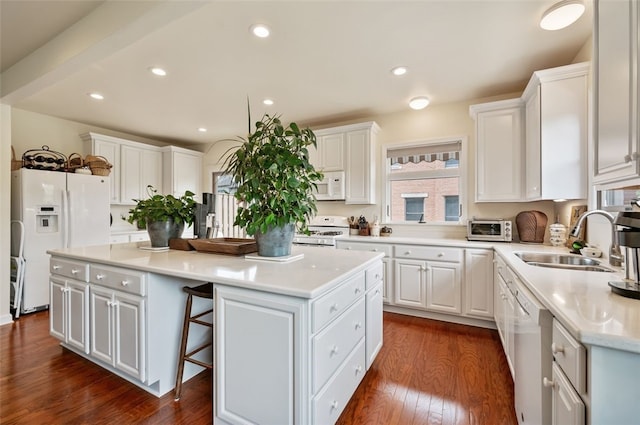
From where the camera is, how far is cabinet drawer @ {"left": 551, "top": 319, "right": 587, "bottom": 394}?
2.81 ft

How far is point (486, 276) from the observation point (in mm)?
2807

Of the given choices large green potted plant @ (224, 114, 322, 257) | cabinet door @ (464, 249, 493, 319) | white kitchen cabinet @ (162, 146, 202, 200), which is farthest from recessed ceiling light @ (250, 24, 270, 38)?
white kitchen cabinet @ (162, 146, 202, 200)

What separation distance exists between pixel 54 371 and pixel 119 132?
408 centimetres

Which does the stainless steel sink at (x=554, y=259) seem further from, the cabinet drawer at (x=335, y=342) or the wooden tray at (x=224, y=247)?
the wooden tray at (x=224, y=247)

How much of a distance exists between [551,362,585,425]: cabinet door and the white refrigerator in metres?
4.67

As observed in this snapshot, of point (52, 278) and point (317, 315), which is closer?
point (317, 315)

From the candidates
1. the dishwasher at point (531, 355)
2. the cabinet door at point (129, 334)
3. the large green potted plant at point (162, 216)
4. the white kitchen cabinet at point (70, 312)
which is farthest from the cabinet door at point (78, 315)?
the dishwasher at point (531, 355)

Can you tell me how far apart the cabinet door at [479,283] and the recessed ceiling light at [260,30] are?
2710 millimetres

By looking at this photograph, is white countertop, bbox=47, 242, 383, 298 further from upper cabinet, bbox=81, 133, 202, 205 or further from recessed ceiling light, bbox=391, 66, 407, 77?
upper cabinet, bbox=81, 133, 202, 205

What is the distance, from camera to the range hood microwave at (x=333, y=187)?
3995mm

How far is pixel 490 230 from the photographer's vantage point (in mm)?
3119

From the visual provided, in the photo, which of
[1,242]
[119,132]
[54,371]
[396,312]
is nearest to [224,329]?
[54,371]

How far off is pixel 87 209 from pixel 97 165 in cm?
67

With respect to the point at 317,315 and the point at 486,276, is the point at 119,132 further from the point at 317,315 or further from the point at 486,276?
the point at 486,276
